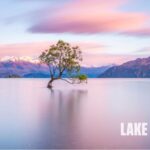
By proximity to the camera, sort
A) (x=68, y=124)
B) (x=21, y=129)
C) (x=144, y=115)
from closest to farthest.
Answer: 1. (x=21, y=129)
2. (x=68, y=124)
3. (x=144, y=115)

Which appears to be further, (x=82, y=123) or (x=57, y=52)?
(x=57, y=52)

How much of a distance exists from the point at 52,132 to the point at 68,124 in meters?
4.72

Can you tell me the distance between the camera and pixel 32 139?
2270 centimetres

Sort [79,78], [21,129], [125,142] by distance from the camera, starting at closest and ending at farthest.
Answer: [125,142] → [21,129] → [79,78]

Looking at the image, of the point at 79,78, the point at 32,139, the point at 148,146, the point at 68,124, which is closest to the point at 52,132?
the point at 32,139

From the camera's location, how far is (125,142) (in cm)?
2183

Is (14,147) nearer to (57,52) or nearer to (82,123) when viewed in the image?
(82,123)

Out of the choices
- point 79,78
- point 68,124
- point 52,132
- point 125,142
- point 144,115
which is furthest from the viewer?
point 79,78

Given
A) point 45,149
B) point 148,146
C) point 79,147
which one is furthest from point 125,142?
point 45,149

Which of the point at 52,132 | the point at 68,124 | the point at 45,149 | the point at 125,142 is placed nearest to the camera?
the point at 45,149

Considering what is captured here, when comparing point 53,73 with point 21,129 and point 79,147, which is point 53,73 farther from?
point 79,147

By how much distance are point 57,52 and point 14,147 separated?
222ft

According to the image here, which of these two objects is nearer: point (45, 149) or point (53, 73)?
point (45, 149)

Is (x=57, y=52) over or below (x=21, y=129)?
over
